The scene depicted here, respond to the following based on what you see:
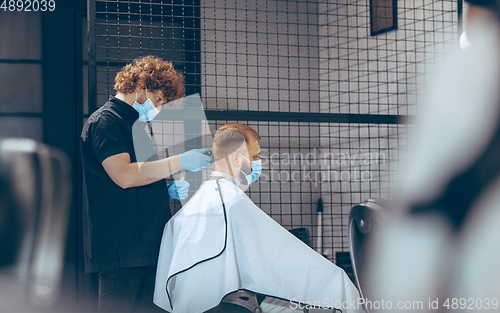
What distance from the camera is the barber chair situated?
4.56 ft

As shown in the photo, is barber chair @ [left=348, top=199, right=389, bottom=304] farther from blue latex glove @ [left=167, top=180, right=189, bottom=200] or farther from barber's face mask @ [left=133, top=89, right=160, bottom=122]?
barber's face mask @ [left=133, top=89, right=160, bottom=122]

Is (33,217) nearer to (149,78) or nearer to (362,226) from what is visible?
(149,78)

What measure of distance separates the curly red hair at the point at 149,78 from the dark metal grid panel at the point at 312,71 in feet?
1.32

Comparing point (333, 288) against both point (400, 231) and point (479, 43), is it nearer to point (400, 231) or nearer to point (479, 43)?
point (400, 231)

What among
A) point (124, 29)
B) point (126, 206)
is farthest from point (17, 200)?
point (126, 206)

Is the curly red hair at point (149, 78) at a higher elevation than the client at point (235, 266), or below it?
higher

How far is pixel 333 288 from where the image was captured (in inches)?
59.0

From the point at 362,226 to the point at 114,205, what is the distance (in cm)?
93

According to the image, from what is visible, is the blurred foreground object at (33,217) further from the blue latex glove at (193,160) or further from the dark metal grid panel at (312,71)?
the blue latex glove at (193,160)

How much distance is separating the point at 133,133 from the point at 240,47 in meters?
1.95

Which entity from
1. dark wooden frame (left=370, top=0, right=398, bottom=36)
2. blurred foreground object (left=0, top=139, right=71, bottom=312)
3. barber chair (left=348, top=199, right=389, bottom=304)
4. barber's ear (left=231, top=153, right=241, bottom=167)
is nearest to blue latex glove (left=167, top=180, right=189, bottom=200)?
barber's ear (left=231, top=153, right=241, bottom=167)

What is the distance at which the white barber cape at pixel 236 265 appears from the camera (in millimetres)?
1459

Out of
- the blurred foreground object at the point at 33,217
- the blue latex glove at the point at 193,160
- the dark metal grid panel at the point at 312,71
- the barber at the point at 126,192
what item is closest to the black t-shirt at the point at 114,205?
the barber at the point at 126,192

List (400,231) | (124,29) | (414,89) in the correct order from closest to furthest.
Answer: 1. (400,231)
2. (414,89)
3. (124,29)
